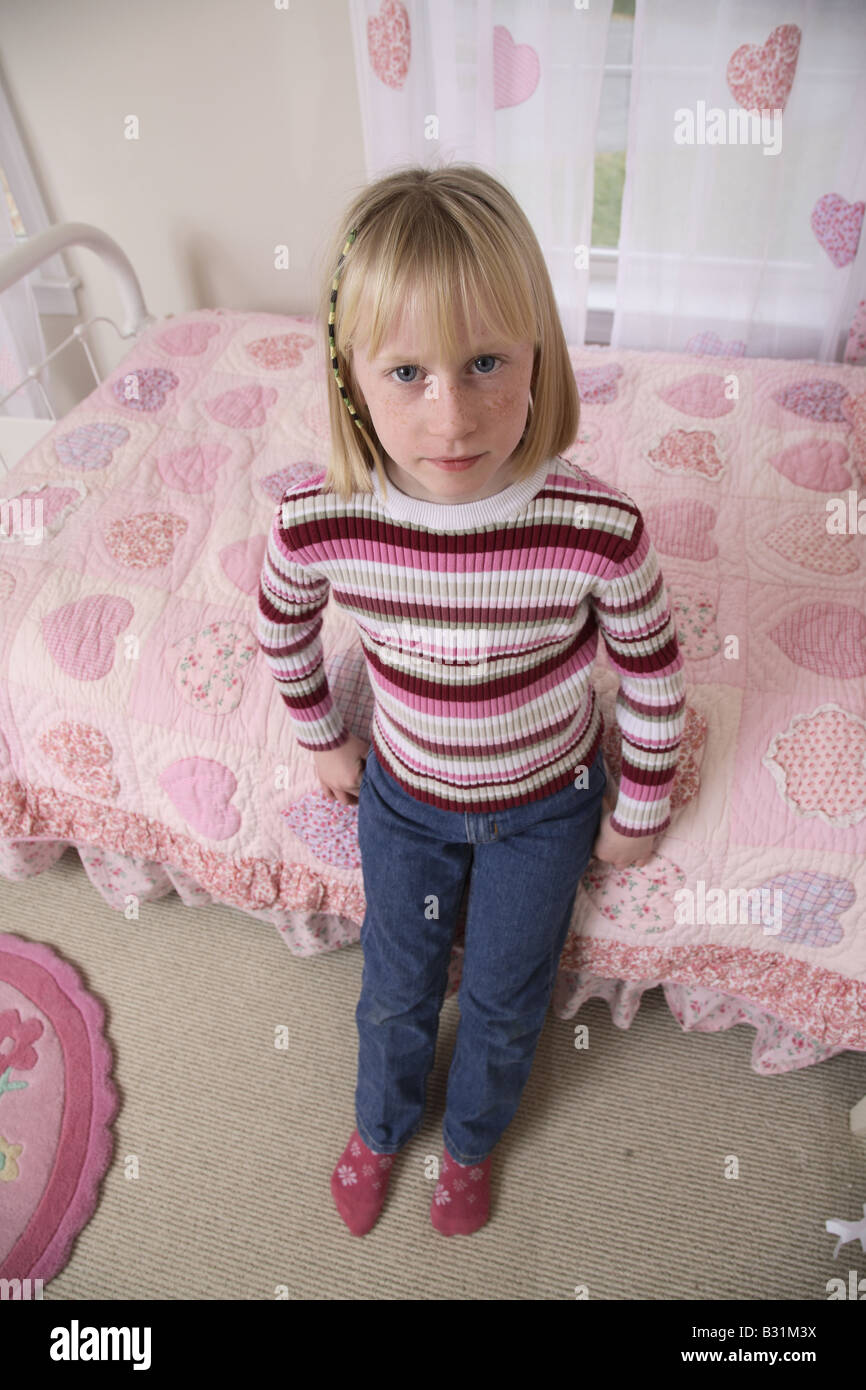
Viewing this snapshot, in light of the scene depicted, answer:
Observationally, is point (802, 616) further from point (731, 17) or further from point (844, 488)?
point (731, 17)

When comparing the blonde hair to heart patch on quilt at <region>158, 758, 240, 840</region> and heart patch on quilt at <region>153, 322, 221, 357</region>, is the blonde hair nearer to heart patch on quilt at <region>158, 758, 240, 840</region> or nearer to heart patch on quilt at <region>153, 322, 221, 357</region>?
heart patch on quilt at <region>158, 758, 240, 840</region>

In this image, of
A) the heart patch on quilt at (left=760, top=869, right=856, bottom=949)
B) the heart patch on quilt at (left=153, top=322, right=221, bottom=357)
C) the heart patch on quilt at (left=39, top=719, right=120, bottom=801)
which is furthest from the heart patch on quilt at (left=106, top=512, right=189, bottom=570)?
the heart patch on quilt at (left=760, top=869, right=856, bottom=949)

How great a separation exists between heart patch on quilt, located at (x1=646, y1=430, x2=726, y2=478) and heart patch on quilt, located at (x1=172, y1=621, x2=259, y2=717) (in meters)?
0.66

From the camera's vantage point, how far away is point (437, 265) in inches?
26.6

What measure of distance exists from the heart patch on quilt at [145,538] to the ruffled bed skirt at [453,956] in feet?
1.39

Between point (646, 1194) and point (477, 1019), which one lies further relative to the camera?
point (646, 1194)

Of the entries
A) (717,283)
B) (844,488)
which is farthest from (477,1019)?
(717,283)

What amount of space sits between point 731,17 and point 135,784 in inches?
54.7

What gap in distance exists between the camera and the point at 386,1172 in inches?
45.6

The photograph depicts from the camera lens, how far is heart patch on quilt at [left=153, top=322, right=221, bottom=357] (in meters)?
1.65

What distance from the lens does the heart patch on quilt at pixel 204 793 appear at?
1.17m

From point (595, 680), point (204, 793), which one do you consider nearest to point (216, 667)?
point (204, 793)

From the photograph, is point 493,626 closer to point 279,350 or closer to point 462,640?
point 462,640

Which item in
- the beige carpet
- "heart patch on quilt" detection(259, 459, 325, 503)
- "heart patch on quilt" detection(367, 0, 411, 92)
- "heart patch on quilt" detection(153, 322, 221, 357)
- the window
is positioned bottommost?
the beige carpet
